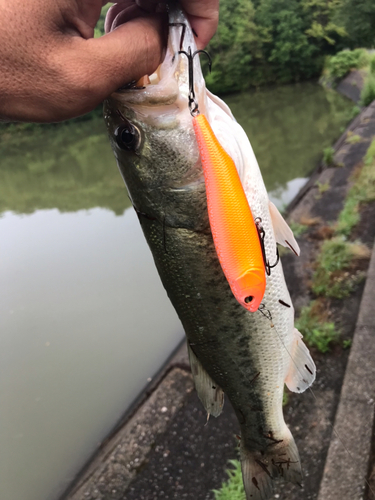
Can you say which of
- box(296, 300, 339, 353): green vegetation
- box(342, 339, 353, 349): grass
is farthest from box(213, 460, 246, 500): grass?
box(342, 339, 353, 349): grass

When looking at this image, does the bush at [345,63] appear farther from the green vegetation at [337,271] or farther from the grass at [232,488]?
the grass at [232,488]

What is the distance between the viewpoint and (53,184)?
14.1m

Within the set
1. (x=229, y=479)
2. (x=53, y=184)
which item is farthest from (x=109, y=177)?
(x=229, y=479)

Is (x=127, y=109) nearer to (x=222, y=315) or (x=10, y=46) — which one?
(x=10, y=46)

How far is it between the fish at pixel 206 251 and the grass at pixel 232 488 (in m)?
1.42

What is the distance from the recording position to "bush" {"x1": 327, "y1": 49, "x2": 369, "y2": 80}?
72.5ft

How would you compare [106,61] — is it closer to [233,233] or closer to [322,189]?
[233,233]

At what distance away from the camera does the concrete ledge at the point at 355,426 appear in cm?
241

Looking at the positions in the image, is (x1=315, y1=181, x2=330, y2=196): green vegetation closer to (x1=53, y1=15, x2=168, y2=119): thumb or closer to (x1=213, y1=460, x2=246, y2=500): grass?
(x1=213, y1=460, x2=246, y2=500): grass

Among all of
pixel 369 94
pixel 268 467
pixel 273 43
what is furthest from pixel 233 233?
pixel 273 43

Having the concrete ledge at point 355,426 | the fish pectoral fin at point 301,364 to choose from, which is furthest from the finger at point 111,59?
the concrete ledge at point 355,426

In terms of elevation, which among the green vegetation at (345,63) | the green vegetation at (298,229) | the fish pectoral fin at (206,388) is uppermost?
the fish pectoral fin at (206,388)

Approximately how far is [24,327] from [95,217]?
4166 millimetres

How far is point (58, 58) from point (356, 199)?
19.7 feet
